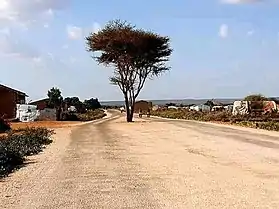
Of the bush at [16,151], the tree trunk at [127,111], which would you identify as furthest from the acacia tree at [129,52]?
the bush at [16,151]

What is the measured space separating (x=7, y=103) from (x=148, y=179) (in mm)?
48210

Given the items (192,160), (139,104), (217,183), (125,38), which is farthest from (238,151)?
(139,104)

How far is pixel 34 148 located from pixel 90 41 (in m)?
33.0

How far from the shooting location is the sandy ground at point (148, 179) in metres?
11.4

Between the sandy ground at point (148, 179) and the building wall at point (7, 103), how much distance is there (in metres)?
37.5

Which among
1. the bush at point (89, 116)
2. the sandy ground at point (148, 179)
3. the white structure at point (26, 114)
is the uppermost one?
the white structure at point (26, 114)

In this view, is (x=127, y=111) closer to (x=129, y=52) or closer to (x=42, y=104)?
(x=129, y=52)

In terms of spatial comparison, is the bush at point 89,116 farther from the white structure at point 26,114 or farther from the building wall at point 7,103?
the building wall at point 7,103

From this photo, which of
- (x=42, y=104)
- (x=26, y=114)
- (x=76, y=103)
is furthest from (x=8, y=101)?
(x=76, y=103)

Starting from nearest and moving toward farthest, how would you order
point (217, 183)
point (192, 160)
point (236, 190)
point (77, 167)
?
1. point (236, 190)
2. point (217, 183)
3. point (77, 167)
4. point (192, 160)

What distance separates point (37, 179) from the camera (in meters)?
14.8

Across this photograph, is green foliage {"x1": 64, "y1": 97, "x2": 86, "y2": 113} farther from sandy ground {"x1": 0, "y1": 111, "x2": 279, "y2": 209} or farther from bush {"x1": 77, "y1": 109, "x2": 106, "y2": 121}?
sandy ground {"x1": 0, "y1": 111, "x2": 279, "y2": 209}

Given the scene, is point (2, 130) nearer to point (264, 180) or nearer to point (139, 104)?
point (264, 180)

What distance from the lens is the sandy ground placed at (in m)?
11.4
